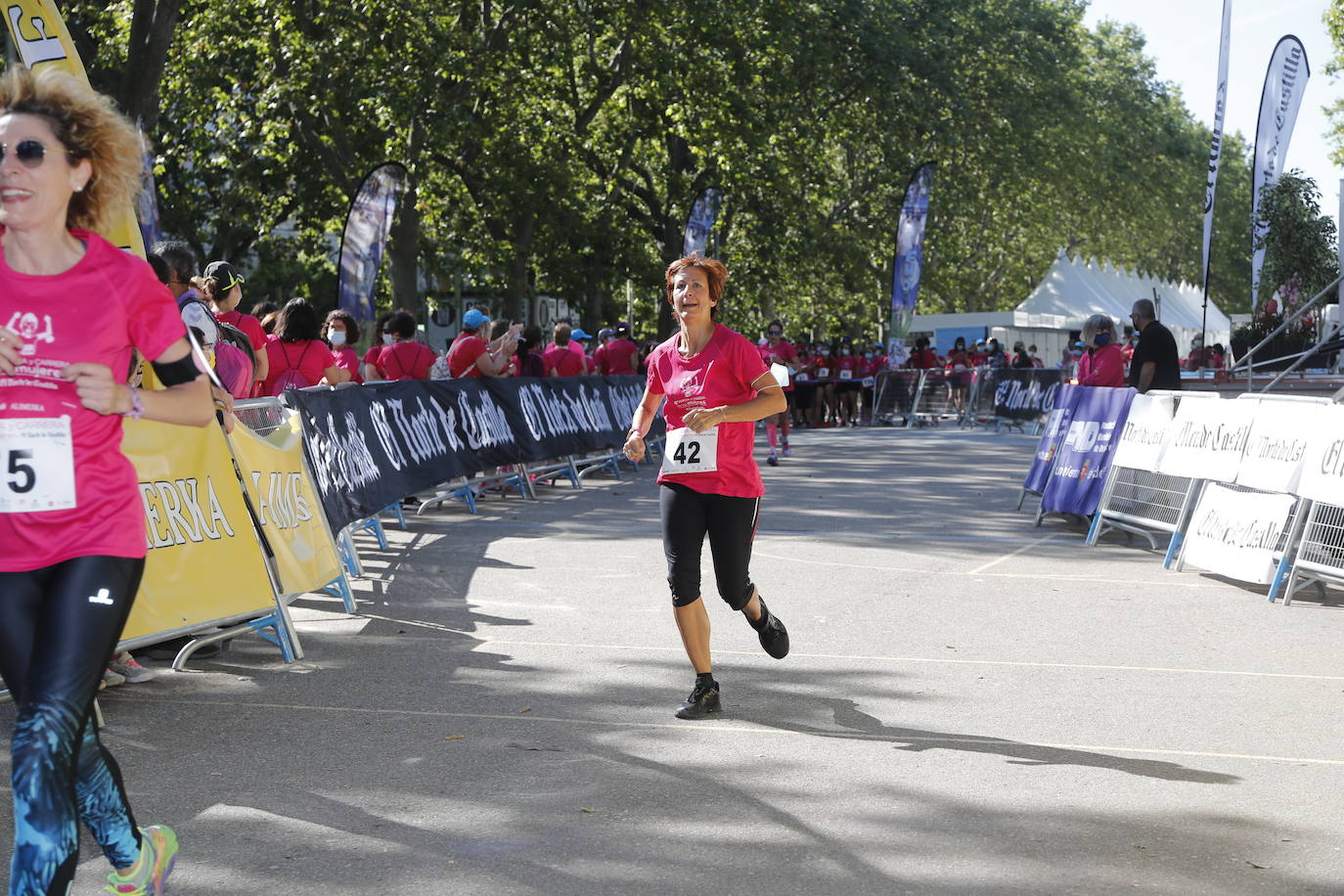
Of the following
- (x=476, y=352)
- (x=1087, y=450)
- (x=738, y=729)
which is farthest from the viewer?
(x=476, y=352)

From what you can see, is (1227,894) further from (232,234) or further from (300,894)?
(232,234)

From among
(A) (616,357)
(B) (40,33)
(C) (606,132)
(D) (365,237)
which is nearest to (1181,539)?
(B) (40,33)

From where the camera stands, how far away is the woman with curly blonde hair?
3379 millimetres

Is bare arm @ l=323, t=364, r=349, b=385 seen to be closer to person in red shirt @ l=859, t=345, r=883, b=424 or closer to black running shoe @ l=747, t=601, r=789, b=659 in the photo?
black running shoe @ l=747, t=601, r=789, b=659

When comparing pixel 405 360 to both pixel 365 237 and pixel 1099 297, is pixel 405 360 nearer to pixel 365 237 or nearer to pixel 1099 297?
pixel 365 237

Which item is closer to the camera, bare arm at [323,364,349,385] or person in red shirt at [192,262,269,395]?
person in red shirt at [192,262,269,395]

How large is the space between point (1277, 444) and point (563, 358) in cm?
1104

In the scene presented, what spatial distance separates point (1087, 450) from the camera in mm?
13820

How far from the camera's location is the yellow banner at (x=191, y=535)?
6.79 meters

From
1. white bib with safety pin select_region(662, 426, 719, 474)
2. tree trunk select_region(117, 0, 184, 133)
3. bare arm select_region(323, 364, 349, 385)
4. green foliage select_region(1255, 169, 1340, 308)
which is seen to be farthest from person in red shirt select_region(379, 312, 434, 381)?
green foliage select_region(1255, 169, 1340, 308)

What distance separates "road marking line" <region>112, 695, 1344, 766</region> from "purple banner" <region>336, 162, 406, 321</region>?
48.5ft

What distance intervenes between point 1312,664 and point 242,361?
5.83 metres

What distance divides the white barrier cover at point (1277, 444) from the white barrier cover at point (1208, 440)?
131mm

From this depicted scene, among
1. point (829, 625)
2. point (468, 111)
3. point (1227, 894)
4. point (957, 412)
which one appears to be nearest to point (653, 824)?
point (1227, 894)
